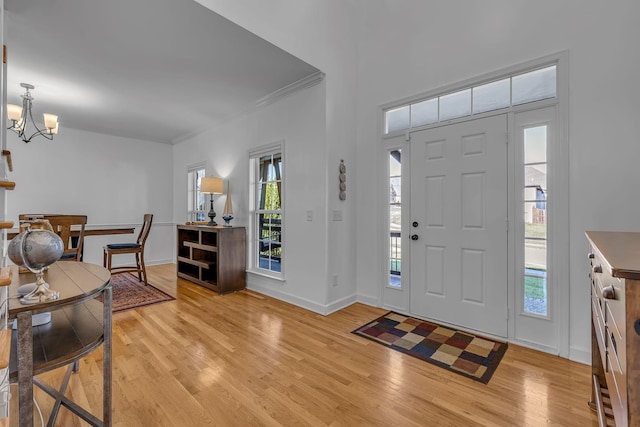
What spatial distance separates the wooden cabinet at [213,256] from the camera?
12.9 feet

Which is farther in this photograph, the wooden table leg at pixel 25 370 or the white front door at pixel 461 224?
the white front door at pixel 461 224

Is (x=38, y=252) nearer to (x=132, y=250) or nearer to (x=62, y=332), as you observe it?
(x=62, y=332)

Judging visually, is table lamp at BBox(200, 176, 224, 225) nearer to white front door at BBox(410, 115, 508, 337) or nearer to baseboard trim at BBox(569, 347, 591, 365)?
white front door at BBox(410, 115, 508, 337)

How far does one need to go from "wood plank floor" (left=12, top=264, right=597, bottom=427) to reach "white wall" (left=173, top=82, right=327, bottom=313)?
28.6 inches

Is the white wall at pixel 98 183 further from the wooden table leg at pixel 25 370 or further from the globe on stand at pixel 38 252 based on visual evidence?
the wooden table leg at pixel 25 370

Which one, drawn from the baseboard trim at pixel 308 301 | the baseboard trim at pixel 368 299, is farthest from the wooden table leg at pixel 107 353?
the baseboard trim at pixel 368 299

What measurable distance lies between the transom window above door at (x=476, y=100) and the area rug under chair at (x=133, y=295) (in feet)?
11.5

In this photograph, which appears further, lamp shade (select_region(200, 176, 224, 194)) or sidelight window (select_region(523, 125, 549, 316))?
lamp shade (select_region(200, 176, 224, 194))

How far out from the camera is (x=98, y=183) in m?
5.38

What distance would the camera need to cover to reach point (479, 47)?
2656 mm

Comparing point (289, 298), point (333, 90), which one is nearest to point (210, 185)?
point (289, 298)

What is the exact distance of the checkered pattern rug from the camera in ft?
7.00

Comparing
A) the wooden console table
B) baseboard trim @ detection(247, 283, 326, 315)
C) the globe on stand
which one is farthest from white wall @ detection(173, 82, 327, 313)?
the globe on stand

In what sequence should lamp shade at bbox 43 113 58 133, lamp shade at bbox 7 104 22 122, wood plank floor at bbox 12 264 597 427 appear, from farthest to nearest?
lamp shade at bbox 43 113 58 133 → lamp shade at bbox 7 104 22 122 → wood plank floor at bbox 12 264 597 427
